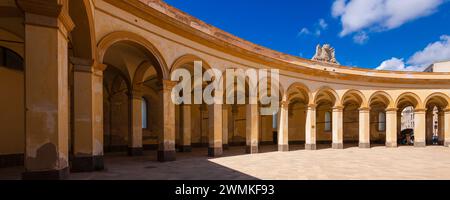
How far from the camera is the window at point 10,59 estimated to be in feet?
33.1

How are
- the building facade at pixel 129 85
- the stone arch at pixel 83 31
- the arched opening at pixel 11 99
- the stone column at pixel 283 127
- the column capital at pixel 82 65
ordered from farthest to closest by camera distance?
the stone column at pixel 283 127 < the arched opening at pixel 11 99 < the column capital at pixel 82 65 < the stone arch at pixel 83 31 < the building facade at pixel 129 85

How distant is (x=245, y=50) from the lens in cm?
1571

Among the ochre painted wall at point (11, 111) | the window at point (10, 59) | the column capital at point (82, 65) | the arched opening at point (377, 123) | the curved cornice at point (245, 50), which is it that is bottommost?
the arched opening at point (377, 123)

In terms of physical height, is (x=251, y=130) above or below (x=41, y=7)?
below

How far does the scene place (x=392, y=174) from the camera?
921 centimetres

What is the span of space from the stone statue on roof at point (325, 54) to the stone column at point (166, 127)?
53.5 feet

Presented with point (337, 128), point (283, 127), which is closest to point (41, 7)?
point (283, 127)

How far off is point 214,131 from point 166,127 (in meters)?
3.12

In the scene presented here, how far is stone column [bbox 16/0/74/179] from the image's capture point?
5.43 m

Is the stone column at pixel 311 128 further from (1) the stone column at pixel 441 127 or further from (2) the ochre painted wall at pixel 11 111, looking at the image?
(2) the ochre painted wall at pixel 11 111

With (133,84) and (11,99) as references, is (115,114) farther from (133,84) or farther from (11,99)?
(11,99)

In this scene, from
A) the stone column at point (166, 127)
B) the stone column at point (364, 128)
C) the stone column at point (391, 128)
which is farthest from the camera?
the stone column at point (391, 128)

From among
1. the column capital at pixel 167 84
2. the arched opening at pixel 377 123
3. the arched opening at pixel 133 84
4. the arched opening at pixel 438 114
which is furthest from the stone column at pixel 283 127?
the arched opening at pixel 377 123

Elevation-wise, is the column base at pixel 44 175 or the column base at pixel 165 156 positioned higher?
Result: the column base at pixel 44 175
